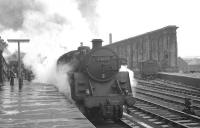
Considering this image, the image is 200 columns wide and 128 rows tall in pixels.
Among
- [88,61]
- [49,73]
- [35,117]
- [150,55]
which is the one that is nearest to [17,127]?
[35,117]

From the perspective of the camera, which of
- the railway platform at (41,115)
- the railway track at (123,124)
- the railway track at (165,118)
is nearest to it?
the railway platform at (41,115)

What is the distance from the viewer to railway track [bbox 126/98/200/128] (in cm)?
1013

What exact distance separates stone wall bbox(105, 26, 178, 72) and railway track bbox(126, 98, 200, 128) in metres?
17.4

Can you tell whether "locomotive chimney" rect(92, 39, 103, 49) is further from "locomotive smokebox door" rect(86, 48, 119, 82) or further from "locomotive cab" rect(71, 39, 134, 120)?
"locomotive smokebox door" rect(86, 48, 119, 82)

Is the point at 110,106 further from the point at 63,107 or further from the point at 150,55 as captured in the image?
the point at 150,55

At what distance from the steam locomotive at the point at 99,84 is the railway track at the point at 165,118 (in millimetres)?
1031

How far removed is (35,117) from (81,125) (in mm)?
1770

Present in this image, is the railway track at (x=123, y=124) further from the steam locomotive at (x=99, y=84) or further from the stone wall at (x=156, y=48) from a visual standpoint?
the stone wall at (x=156, y=48)

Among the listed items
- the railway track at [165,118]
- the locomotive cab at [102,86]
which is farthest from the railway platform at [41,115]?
the railway track at [165,118]

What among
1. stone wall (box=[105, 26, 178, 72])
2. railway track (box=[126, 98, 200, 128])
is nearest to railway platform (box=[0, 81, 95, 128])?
railway track (box=[126, 98, 200, 128])

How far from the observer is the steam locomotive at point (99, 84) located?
10703 millimetres

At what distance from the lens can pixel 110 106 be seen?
35.0ft

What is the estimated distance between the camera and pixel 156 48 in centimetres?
3406

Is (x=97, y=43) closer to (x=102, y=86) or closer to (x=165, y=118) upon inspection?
(x=102, y=86)
